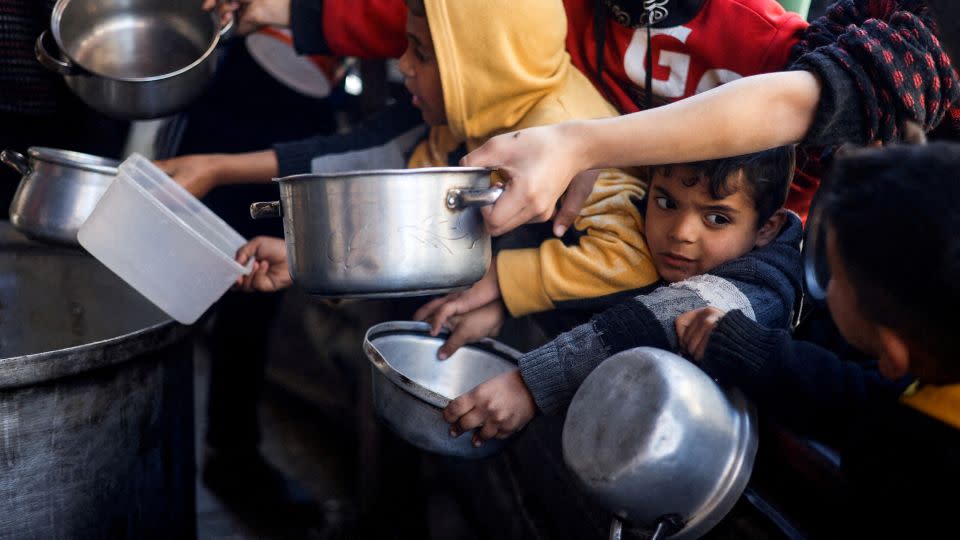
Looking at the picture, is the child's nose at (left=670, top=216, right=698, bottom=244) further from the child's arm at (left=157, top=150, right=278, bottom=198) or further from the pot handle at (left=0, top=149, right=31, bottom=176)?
the pot handle at (left=0, top=149, right=31, bottom=176)

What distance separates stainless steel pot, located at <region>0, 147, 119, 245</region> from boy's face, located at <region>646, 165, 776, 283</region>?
1161 millimetres

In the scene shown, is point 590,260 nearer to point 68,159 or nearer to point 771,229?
point 771,229

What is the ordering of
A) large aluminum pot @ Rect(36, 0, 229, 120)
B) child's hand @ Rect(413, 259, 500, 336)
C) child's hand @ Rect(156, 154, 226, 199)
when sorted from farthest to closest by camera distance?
child's hand @ Rect(156, 154, 226, 199) → large aluminum pot @ Rect(36, 0, 229, 120) → child's hand @ Rect(413, 259, 500, 336)

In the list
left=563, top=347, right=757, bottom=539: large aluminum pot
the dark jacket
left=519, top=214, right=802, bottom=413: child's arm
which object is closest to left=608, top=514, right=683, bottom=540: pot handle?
left=563, top=347, right=757, bottom=539: large aluminum pot

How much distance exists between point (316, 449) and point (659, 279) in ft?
6.76

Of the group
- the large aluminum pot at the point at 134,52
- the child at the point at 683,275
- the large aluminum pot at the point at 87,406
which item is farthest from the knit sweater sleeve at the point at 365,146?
the child at the point at 683,275

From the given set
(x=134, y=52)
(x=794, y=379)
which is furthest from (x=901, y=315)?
(x=134, y=52)

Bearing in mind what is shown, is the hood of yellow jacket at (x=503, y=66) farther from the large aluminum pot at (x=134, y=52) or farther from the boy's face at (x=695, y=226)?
the large aluminum pot at (x=134, y=52)

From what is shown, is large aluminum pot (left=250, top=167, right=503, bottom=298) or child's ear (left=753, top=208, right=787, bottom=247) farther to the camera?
child's ear (left=753, top=208, right=787, bottom=247)

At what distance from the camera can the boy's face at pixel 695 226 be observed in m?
1.50

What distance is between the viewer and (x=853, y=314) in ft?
3.26

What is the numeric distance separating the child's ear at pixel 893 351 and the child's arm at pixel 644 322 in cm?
36

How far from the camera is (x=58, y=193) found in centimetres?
170

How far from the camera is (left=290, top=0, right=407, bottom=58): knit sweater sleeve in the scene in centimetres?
201
